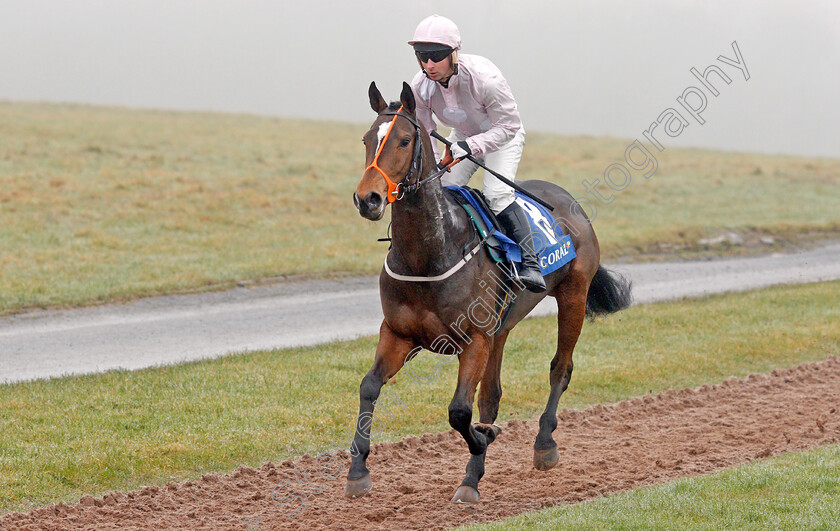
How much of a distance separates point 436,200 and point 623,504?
2.28 m

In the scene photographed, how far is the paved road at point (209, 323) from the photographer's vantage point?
35.3ft

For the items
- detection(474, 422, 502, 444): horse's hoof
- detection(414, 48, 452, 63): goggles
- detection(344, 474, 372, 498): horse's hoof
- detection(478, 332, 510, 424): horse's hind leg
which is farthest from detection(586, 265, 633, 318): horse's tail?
detection(344, 474, 372, 498): horse's hoof

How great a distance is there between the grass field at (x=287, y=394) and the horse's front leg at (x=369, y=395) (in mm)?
1715

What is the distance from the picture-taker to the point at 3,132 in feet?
106

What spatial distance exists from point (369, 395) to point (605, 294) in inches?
124

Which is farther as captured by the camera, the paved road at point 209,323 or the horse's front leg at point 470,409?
the paved road at point 209,323

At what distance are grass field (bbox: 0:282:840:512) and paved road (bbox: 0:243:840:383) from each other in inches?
33.2

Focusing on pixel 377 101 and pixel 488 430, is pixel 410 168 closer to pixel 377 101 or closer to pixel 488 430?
pixel 377 101

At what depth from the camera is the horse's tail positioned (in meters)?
8.25

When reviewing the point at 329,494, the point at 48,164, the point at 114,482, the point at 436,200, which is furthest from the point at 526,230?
the point at 48,164

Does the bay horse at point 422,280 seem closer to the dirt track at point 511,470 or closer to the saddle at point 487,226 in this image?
the saddle at point 487,226

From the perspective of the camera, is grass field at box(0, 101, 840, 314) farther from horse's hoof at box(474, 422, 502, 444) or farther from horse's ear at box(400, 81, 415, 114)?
horse's ear at box(400, 81, 415, 114)

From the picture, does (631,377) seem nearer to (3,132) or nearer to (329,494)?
(329,494)

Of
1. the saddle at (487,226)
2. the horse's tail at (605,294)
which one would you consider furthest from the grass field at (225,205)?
the saddle at (487,226)
